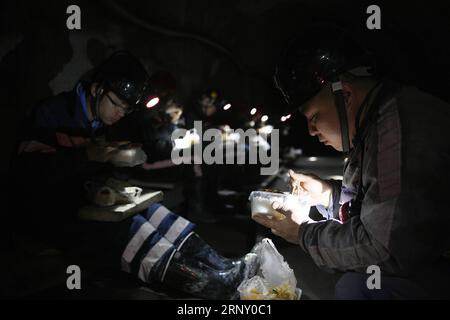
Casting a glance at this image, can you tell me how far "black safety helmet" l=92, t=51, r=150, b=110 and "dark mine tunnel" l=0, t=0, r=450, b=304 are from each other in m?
0.02

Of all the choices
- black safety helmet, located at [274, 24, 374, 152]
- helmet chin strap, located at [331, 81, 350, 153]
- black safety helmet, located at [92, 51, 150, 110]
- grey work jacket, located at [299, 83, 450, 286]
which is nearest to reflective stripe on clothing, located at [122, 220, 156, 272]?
black safety helmet, located at [92, 51, 150, 110]

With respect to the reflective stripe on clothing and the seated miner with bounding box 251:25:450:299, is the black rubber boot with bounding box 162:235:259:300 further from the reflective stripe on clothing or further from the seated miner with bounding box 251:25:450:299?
the seated miner with bounding box 251:25:450:299

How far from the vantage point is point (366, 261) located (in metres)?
1.67

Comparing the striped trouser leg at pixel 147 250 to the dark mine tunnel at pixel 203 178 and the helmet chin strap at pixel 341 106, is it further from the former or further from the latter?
the helmet chin strap at pixel 341 106

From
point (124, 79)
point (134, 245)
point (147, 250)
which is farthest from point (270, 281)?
point (124, 79)

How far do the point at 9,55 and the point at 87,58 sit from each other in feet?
4.46

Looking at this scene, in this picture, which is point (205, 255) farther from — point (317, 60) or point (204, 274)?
point (317, 60)

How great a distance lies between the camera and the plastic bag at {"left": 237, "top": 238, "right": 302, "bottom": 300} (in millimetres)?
2510

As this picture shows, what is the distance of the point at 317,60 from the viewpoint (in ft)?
6.62

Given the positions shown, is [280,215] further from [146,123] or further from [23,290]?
[146,123]

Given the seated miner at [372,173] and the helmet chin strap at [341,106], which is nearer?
the seated miner at [372,173]

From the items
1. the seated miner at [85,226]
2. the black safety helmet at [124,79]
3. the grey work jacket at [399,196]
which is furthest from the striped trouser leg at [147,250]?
the grey work jacket at [399,196]

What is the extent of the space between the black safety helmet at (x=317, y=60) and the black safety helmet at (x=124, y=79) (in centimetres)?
184

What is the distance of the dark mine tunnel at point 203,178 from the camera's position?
1.66 m
